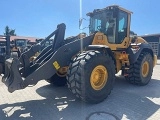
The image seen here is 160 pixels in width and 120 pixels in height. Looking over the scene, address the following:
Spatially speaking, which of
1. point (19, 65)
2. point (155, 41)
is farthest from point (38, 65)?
point (155, 41)

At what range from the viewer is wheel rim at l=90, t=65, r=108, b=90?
4905 millimetres

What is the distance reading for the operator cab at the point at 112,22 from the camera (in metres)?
6.21

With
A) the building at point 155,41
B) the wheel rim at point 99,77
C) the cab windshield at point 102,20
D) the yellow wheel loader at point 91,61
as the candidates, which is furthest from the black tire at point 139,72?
the building at point 155,41

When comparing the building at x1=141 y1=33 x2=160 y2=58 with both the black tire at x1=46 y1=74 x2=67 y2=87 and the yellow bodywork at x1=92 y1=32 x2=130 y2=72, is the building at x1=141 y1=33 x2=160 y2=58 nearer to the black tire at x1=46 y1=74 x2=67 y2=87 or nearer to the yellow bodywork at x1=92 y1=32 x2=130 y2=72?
the yellow bodywork at x1=92 y1=32 x2=130 y2=72

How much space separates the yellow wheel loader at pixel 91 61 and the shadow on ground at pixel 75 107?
348 millimetres

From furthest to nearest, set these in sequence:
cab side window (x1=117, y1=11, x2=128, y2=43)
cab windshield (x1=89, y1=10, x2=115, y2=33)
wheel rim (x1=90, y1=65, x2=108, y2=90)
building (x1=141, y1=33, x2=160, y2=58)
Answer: building (x1=141, y1=33, x2=160, y2=58) → cab side window (x1=117, y1=11, x2=128, y2=43) → cab windshield (x1=89, y1=10, x2=115, y2=33) → wheel rim (x1=90, y1=65, x2=108, y2=90)

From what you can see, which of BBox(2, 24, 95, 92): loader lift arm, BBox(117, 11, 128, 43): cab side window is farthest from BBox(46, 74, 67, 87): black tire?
BBox(117, 11, 128, 43): cab side window

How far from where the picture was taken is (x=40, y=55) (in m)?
5.79

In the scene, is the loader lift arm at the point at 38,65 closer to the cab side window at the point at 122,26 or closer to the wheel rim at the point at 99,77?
the wheel rim at the point at 99,77

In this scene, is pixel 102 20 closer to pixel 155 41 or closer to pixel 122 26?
pixel 122 26

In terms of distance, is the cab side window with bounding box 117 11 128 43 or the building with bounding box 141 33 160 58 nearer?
the cab side window with bounding box 117 11 128 43

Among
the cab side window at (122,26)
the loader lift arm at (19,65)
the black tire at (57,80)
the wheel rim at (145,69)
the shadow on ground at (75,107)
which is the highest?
the cab side window at (122,26)

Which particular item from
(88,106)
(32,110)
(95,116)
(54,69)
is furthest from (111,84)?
(32,110)

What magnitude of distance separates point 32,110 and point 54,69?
1.12 m
